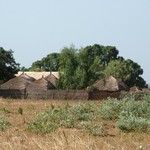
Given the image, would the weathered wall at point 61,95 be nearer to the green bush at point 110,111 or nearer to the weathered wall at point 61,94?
the weathered wall at point 61,94

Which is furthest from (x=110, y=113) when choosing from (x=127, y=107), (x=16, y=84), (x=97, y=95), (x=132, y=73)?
(x=132, y=73)

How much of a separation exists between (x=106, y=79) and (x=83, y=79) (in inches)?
133

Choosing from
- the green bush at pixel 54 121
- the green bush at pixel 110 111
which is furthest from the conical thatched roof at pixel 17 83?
the green bush at pixel 110 111

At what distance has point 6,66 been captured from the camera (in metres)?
69.2

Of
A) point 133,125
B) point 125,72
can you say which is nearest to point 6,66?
point 125,72

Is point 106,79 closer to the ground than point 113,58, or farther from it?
closer to the ground

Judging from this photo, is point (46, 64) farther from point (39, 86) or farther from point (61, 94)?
point (61, 94)

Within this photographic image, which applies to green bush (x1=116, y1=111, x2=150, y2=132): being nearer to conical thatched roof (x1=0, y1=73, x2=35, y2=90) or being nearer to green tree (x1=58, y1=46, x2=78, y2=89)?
conical thatched roof (x1=0, y1=73, x2=35, y2=90)

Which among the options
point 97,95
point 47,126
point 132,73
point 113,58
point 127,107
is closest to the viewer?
point 47,126

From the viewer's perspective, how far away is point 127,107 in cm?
2186

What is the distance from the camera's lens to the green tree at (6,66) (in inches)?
2726

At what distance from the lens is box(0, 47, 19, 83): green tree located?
6925 centimetres

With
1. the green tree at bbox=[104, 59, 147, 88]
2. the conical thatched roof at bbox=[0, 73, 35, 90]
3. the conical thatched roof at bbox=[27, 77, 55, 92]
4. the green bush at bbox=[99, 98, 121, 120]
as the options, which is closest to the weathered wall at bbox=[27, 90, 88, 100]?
the conical thatched roof at bbox=[27, 77, 55, 92]

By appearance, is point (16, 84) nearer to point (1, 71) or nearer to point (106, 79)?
point (1, 71)
